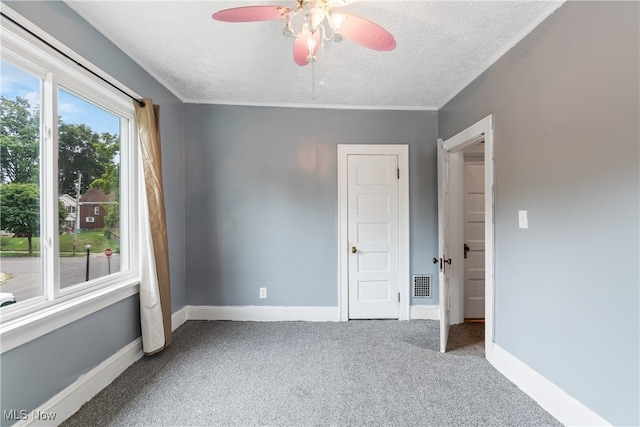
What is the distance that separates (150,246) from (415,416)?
2.27 m

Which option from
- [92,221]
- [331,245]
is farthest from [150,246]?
[331,245]

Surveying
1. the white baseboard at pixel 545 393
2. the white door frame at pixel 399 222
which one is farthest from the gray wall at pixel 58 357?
the white baseboard at pixel 545 393

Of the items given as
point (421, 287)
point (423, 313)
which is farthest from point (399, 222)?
point (423, 313)

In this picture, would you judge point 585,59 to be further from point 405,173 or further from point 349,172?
point 349,172

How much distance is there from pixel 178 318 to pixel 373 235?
234 centimetres

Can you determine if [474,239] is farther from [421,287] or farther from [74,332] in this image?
[74,332]

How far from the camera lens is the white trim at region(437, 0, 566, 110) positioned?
5.03 ft

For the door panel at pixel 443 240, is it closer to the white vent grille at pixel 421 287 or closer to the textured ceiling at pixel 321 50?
the white vent grille at pixel 421 287

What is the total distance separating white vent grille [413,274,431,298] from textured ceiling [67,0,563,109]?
2022 mm

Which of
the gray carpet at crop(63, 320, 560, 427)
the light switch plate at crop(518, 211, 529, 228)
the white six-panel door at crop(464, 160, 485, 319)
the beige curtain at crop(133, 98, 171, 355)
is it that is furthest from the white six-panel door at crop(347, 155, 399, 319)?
the beige curtain at crop(133, 98, 171, 355)

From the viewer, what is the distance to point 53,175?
151cm

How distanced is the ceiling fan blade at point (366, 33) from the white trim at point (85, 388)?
8.48 feet

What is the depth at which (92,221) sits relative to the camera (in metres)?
Result: 1.86

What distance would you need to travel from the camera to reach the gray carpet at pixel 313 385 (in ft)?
5.13
